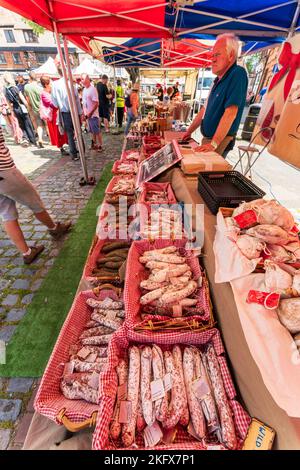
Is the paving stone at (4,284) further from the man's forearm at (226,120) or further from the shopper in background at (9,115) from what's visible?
the shopper in background at (9,115)

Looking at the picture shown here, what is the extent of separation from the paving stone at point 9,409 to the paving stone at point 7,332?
0.60m

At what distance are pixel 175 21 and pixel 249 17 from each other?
130 centimetres

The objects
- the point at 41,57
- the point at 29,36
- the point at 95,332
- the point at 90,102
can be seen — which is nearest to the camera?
the point at 95,332

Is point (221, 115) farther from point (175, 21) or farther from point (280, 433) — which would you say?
point (280, 433)

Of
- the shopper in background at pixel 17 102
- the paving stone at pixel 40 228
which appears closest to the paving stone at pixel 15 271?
the paving stone at pixel 40 228

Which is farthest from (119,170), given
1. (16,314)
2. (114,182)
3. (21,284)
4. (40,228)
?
(16,314)

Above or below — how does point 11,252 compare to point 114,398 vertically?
below

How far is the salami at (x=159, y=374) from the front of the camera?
118 cm

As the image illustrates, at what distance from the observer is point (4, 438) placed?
163 centimetres

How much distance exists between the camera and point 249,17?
3.84 metres

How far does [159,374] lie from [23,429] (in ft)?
4.14

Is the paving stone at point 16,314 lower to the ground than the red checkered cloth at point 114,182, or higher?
lower

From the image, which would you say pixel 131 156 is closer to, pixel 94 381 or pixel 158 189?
pixel 158 189

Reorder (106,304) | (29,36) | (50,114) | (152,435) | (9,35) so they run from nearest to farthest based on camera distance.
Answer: (152,435)
(106,304)
(50,114)
(9,35)
(29,36)
